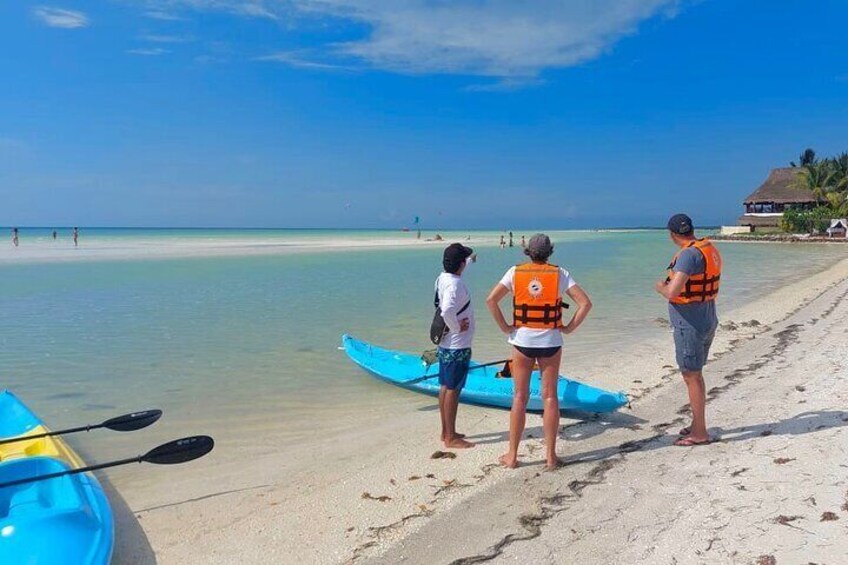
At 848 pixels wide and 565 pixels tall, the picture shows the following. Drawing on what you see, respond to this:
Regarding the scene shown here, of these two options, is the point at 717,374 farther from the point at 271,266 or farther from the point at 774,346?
the point at 271,266

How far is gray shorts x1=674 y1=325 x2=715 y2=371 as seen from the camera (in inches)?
195

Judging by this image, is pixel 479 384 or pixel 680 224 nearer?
pixel 680 224

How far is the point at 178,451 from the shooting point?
4699mm

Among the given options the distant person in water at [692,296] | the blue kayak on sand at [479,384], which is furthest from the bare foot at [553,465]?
the distant person in water at [692,296]

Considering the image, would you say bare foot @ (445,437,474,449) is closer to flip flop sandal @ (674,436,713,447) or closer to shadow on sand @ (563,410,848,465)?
shadow on sand @ (563,410,848,465)

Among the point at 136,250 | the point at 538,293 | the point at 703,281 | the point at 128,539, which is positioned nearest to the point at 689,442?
the point at 703,281

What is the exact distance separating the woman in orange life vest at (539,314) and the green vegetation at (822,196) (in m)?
61.2

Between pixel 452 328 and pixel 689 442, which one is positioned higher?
pixel 452 328

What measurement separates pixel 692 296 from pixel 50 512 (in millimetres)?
4751

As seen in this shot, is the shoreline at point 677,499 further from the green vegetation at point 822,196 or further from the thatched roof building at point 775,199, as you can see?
the thatched roof building at point 775,199

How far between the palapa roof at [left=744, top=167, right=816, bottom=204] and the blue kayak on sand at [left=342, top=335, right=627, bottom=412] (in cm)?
6589

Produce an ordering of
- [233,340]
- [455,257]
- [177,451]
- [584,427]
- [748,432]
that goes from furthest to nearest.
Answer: [233,340] → [584,427] → [748,432] → [455,257] → [177,451]

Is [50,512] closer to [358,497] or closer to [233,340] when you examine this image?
[358,497]

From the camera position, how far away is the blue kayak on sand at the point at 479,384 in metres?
6.07
